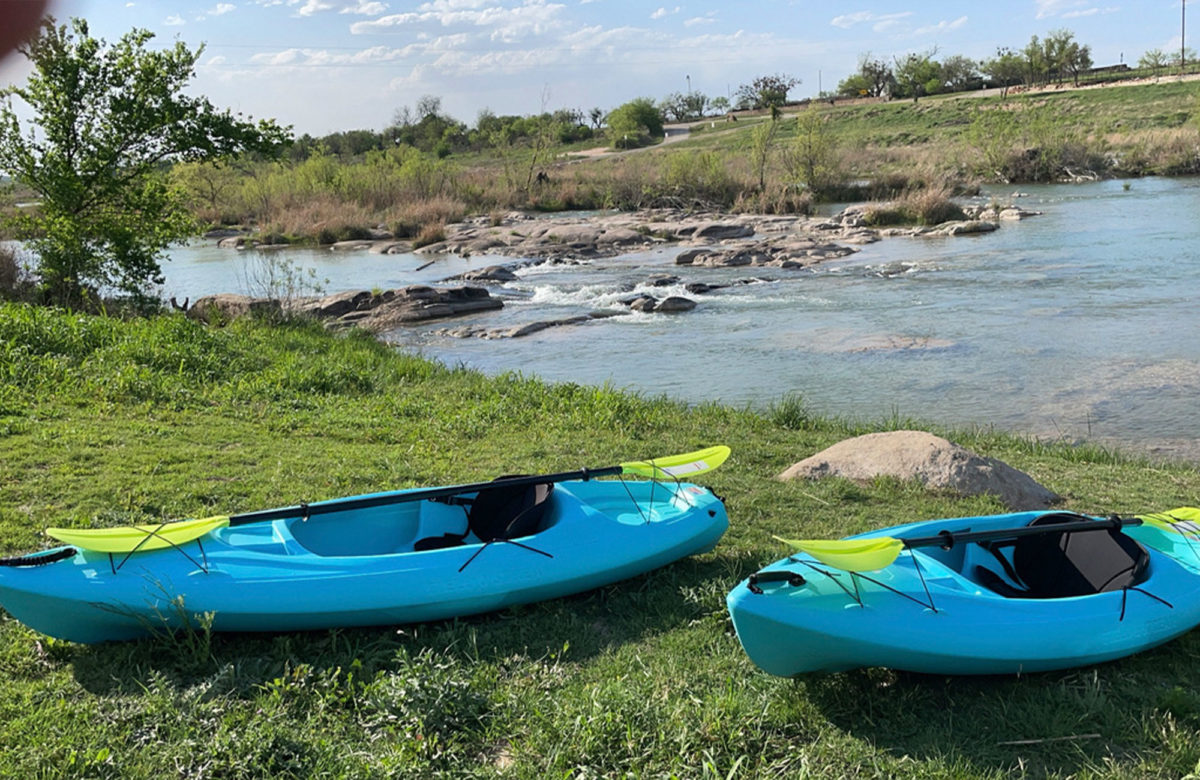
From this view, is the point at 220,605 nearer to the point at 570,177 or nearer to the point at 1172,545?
the point at 1172,545

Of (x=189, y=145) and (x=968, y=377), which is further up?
(x=189, y=145)

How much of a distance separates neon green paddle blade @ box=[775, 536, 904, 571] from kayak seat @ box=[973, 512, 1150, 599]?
0.81 metres

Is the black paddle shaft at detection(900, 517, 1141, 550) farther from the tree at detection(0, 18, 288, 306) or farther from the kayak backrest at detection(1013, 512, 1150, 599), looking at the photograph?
the tree at detection(0, 18, 288, 306)

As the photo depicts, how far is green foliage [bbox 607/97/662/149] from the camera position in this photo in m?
56.7

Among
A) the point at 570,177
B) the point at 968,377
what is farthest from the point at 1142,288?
the point at 570,177

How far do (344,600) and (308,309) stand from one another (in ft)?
37.1

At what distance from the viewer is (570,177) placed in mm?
34688

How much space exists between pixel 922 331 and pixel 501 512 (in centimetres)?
927

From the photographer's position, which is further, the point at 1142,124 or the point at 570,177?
the point at 1142,124

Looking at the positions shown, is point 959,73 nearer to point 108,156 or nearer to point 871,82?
point 871,82

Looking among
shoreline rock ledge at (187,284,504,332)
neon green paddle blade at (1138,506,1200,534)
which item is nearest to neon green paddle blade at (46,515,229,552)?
neon green paddle blade at (1138,506,1200,534)

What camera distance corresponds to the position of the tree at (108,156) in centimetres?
1036

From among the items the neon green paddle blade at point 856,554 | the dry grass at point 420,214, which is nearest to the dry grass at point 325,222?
the dry grass at point 420,214

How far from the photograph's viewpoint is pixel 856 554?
3193 mm
